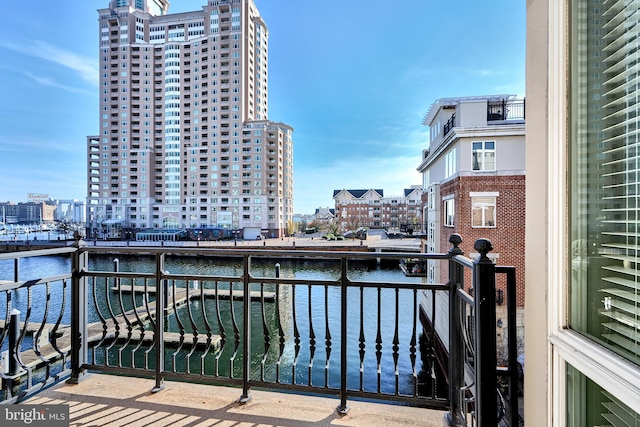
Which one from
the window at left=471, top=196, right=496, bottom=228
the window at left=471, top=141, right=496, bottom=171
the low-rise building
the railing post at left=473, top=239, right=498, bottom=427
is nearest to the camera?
the railing post at left=473, top=239, right=498, bottom=427

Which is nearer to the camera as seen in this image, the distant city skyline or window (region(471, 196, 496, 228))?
the distant city skyline

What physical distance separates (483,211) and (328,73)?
69.5 feet

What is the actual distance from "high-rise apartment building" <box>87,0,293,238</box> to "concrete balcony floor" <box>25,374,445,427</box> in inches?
1621

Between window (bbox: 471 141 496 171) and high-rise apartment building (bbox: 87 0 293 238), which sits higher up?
high-rise apartment building (bbox: 87 0 293 238)

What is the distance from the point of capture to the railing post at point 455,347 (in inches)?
68.2

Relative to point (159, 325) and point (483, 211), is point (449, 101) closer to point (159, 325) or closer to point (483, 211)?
point (483, 211)

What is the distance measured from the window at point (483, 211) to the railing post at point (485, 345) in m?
10.3

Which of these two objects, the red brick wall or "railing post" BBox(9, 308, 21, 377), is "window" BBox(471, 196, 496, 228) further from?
"railing post" BBox(9, 308, 21, 377)

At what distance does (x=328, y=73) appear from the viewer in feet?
88.4

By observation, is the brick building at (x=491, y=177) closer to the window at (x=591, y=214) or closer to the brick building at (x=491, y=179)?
the brick building at (x=491, y=179)

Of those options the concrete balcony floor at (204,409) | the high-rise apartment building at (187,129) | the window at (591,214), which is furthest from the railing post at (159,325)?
the high-rise apartment building at (187,129)

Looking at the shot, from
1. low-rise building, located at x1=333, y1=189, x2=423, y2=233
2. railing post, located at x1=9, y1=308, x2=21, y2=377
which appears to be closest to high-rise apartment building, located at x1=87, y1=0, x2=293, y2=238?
low-rise building, located at x1=333, y1=189, x2=423, y2=233

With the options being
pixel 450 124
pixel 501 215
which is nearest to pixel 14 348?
pixel 501 215

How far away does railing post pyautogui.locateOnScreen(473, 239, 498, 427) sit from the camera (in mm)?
1231
